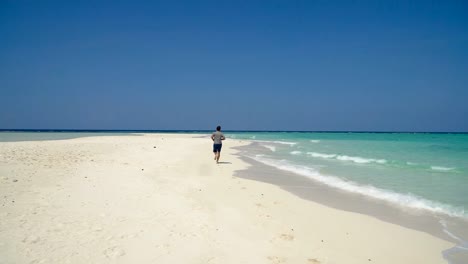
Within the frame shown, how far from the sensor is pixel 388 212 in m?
7.67

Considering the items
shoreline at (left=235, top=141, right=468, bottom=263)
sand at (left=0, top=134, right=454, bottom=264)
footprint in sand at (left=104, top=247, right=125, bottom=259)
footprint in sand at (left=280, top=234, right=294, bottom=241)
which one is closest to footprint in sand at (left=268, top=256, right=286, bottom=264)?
sand at (left=0, top=134, right=454, bottom=264)

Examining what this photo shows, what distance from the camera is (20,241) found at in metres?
4.70

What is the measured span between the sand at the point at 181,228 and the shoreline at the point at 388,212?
30 cm

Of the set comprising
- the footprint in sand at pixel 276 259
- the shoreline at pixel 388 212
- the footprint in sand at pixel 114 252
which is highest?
the footprint in sand at pixel 114 252

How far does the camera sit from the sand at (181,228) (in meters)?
4.62

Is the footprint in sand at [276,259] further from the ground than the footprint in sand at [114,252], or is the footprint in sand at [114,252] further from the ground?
the footprint in sand at [114,252]

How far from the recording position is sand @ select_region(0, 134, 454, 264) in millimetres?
4625

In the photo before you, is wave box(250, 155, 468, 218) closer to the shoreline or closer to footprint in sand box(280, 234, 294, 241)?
the shoreline

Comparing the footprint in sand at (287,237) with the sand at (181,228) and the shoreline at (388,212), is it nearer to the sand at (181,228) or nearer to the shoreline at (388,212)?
the sand at (181,228)

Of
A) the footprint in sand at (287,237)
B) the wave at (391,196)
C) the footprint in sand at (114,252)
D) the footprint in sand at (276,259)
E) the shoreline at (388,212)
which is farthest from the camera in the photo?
the wave at (391,196)

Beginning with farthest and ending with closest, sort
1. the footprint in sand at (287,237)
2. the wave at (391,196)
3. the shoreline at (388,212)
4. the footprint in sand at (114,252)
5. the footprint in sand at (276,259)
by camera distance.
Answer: the wave at (391,196), the shoreline at (388,212), the footprint in sand at (287,237), the footprint in sand at (276,259), the footprint in sand at (114,252)

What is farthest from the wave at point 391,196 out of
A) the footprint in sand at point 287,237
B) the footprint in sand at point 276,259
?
the footprint in sand at point 276,259

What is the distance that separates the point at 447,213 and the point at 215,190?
618 centimetres

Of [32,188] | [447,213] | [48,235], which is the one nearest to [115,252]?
[48,235]
